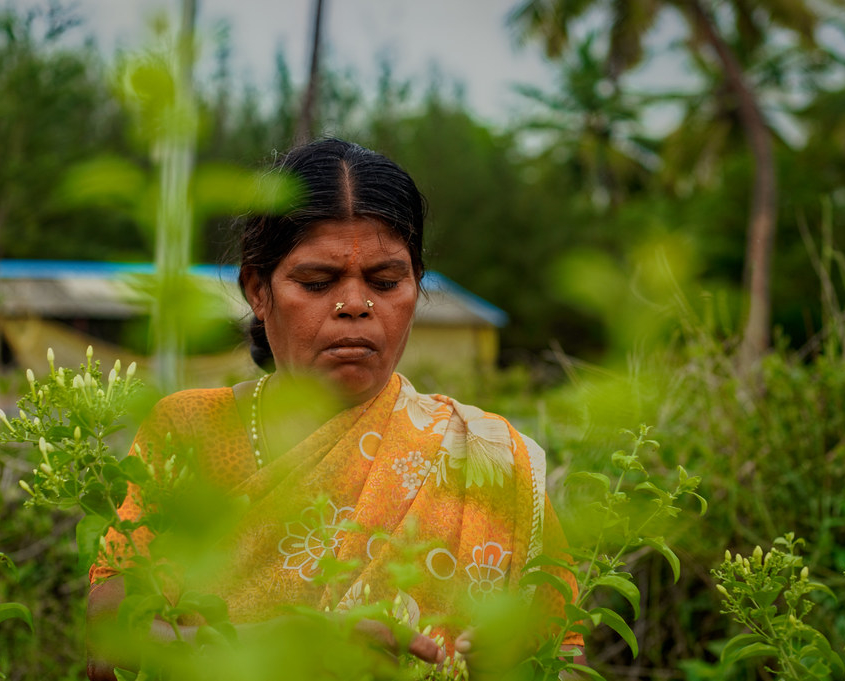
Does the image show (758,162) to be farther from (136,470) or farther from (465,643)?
(136,470)

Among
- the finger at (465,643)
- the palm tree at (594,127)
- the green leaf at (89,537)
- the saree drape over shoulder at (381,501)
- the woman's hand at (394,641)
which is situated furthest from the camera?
the palm tree at (594,127)

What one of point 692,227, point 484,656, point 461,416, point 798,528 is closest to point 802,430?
point 798,528

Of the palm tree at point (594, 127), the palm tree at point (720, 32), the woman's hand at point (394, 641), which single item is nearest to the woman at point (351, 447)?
the woman's hand at point (394, 641)

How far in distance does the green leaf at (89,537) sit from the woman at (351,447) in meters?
0.59

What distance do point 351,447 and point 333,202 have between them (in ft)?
1.41

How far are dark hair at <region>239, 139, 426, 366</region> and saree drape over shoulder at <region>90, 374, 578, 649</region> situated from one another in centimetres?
29

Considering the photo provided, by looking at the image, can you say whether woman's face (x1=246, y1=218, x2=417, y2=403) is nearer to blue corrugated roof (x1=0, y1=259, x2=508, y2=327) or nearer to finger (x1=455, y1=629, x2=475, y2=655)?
blue corrugated roof (x1=0, y1=259, x2=508, y2=327)

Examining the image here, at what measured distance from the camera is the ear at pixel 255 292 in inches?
61.0

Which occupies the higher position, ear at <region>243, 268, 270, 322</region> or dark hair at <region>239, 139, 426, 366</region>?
dark hair at <region>239, 139, 426, 366</region>

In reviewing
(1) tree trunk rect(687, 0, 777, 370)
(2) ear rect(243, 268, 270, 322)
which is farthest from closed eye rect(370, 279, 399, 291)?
(1) tree trunk rect(687, 0, 777, 370)

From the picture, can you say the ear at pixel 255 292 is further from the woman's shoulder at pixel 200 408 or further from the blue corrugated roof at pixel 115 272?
the woman's shoulder at pixel 200 408

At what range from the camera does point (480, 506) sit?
1.46 m

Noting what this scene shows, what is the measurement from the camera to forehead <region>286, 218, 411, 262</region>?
1.41m

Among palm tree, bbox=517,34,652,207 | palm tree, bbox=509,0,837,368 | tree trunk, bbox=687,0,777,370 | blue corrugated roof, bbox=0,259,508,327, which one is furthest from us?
palm tree, bbox=517,34,652,207
